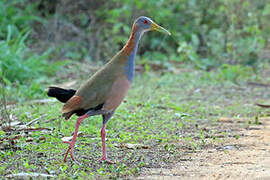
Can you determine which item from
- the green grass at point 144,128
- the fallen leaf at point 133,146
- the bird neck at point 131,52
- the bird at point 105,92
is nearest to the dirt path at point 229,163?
the green grass at point 144,128

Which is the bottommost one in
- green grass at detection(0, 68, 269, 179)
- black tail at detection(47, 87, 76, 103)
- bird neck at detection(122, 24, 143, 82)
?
green grass at detection(0, 68, 269, 179)

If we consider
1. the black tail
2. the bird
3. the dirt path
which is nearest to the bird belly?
the bird

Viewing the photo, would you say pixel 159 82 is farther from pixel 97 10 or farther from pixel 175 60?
pixel 97 10

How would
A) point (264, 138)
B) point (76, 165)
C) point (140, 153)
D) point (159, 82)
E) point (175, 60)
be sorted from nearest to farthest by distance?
point (76, 165), point (140, 153), point (264, 138), point (159, 82), point (175, 60)

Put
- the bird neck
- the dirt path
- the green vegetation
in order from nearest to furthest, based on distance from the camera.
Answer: the dirt path < the bird neck < the green vegetation

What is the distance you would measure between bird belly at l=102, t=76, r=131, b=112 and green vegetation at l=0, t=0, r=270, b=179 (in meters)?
0.52

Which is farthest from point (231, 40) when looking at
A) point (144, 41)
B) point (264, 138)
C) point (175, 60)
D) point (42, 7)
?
point (264, 138)

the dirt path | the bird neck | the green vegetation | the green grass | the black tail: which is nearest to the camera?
the dirt path

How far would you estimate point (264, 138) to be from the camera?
536cm

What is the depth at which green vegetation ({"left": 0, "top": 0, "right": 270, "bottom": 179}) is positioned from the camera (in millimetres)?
4625

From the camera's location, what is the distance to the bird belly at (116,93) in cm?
420

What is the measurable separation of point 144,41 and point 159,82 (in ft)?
8.68

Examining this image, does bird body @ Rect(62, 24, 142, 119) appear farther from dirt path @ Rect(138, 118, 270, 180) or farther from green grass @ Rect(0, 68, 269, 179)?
dirt path @ Rect(138, 118, 270, 180)

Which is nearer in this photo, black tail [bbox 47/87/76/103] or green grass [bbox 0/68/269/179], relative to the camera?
green grass [bbox 0/68/269/179]
